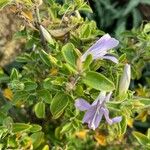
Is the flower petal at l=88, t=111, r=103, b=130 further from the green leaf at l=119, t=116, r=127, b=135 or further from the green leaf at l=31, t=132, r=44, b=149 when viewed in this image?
the green leaf at l=31, t=132, r=44, b=149

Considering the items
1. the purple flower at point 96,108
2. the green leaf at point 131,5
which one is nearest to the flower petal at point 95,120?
the purple flower at point 96,108

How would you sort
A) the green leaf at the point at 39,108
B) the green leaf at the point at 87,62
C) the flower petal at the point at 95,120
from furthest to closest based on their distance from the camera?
the green leaf at the point at 39,108
the flower petal at the point at 95,120
the green leaf at the point at 87,62

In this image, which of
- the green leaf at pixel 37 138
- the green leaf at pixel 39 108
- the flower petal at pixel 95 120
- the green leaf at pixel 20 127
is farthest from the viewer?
the green leaf at pixel 37 138

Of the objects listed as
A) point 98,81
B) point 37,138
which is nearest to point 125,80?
point 98,81

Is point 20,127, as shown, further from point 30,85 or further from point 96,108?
point 96,108

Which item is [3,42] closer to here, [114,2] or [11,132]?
[114,2]

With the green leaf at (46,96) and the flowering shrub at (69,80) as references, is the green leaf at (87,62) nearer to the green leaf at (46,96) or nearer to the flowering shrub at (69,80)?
the flowering shrub at (69,80)

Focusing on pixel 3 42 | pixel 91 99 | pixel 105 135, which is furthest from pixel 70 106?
pixel 3 42
